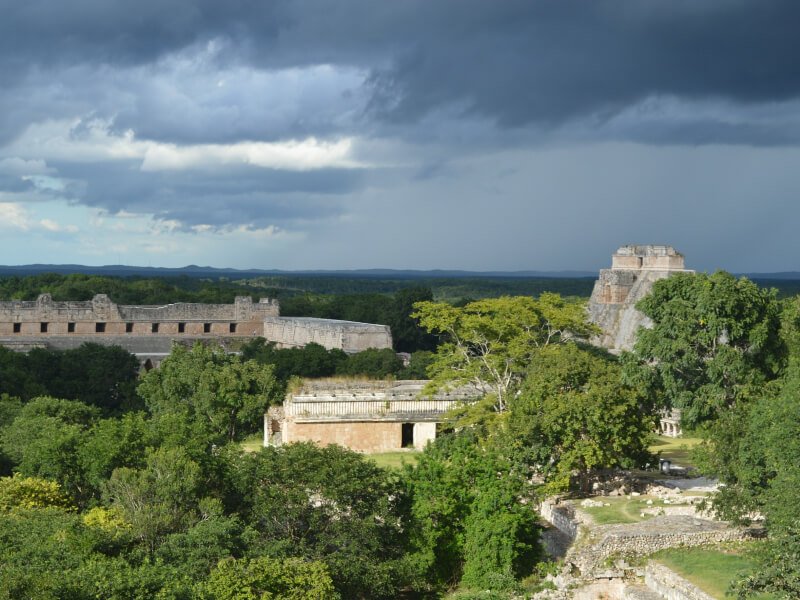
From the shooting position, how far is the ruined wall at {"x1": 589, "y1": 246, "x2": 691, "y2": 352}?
3525 centimetres

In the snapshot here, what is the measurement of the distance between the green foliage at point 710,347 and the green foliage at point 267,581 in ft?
25.7

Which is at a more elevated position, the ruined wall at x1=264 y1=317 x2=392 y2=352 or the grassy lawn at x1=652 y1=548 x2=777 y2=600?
the ruined wall at x1=264 y1=317 x2=392 y2=352

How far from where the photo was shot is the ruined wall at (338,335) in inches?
2035

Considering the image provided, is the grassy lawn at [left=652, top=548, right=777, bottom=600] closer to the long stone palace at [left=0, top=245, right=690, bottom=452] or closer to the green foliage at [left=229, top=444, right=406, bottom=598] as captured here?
the green foliage at [left=229, top=444, right=406, bottom=598]

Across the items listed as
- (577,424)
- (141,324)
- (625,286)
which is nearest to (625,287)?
(625,286)

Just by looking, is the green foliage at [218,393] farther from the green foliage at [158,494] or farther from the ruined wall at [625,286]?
the ruined wall at [625,286]

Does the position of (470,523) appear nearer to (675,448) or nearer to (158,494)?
(158,494)

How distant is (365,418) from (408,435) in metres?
1.17

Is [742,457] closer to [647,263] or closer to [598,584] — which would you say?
[598,584]

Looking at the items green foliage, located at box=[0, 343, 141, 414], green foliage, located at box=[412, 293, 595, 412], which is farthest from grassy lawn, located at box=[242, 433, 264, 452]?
green foliage, located at box=[0, 343, 141, 414]

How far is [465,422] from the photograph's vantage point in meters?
23.9

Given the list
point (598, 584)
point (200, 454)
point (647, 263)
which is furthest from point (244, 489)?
point (647, 263)

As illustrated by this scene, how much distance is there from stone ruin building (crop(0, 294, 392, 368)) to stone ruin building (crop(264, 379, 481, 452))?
28327mm

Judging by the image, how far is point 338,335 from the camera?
51906mm
